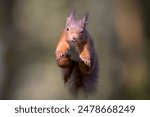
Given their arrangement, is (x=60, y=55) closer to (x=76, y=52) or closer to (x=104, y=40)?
(x=76, y=52)

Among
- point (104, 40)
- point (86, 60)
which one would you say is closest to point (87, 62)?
point (86, 60)

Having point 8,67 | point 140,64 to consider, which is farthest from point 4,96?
point 140,64

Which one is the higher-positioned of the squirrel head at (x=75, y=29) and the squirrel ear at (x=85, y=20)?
the squirrel ear at (x=85, y=20)

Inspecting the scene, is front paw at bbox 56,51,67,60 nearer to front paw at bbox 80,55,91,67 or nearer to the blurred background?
front paw at bbox 80,55,91,67

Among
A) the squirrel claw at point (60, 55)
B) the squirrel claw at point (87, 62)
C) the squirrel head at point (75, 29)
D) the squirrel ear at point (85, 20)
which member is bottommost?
the squirrel claw at point (87, 62)

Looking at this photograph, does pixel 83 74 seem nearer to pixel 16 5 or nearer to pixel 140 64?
pixel 16 5

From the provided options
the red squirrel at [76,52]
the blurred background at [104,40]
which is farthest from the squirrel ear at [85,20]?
the blurred background at [104,40]

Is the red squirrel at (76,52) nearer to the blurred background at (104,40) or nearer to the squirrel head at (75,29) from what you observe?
the squirrel head at (75,29)
